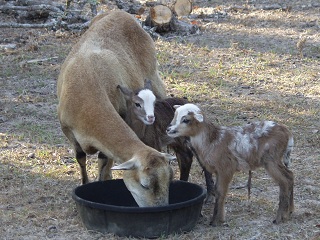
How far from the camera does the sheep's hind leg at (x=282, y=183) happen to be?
19.5 feet

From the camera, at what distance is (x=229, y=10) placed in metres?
16.2

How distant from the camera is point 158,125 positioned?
6.82 metres

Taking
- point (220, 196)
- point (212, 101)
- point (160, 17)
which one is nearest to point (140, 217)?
point (220, 196)

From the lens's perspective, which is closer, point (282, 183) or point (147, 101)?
point (282, 183)

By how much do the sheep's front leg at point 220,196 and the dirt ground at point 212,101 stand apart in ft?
0.30

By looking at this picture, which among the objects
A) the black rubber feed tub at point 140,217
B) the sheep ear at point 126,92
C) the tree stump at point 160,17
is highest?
the sheep ear at point 126,92

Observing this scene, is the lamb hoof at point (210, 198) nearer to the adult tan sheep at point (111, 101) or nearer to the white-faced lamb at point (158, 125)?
the white-faced lamb at point (158, 125)

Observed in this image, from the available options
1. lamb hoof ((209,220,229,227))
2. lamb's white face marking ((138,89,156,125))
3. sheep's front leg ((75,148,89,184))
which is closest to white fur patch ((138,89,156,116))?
lamb's white face marking ((138,89,156,125))

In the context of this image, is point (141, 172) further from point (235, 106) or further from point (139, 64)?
point (235, 106)

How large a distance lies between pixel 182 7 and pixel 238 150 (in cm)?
977

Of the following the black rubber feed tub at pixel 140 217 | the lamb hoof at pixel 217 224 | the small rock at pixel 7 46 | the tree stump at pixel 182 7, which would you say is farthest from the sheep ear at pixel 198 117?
the tree stump at pixel 182 7

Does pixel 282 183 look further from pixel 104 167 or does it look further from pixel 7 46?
pixel 7 46

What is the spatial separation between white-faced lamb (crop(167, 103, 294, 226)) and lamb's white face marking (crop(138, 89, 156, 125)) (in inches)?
18.1

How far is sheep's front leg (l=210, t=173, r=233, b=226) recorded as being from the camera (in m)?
5.95
